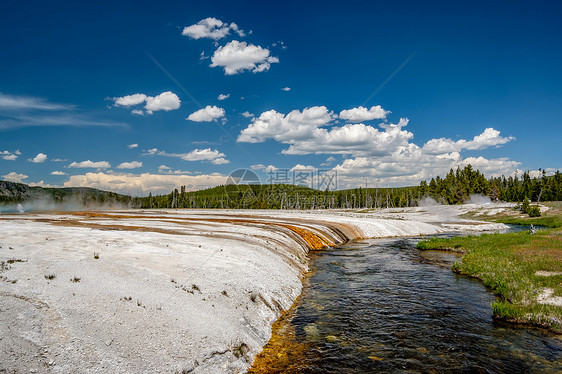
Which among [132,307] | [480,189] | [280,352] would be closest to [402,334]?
[280,352]

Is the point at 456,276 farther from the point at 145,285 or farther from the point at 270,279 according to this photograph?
the point at 145,285

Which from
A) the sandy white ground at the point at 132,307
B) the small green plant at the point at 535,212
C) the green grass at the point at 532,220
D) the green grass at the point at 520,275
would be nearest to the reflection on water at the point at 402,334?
the green grass at the point at 520,275

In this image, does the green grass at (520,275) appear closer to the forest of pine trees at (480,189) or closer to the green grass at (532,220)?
the green grass at (532,220)

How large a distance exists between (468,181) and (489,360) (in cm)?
17426

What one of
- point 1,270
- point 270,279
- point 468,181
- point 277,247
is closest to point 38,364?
point 1,270

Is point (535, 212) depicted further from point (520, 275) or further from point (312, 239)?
point (520, 275)

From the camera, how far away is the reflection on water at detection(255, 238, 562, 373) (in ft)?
34.4

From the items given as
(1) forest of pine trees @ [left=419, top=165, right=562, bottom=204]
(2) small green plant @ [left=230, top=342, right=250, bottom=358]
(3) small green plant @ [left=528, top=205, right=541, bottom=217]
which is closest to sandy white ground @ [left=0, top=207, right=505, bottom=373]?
(2) small green plant @ [left=230, top=342, right=250, bottom=358]

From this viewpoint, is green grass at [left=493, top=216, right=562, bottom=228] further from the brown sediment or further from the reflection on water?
the brown sediment

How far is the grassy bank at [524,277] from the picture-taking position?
13.9m

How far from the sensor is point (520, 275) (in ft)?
63.7

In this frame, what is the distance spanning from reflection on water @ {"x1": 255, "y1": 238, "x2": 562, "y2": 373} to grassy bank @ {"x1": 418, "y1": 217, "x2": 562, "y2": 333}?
2.60 feet

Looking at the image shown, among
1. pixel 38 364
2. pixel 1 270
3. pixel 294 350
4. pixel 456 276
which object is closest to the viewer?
pixel 38 364

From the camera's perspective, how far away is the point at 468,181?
161m
